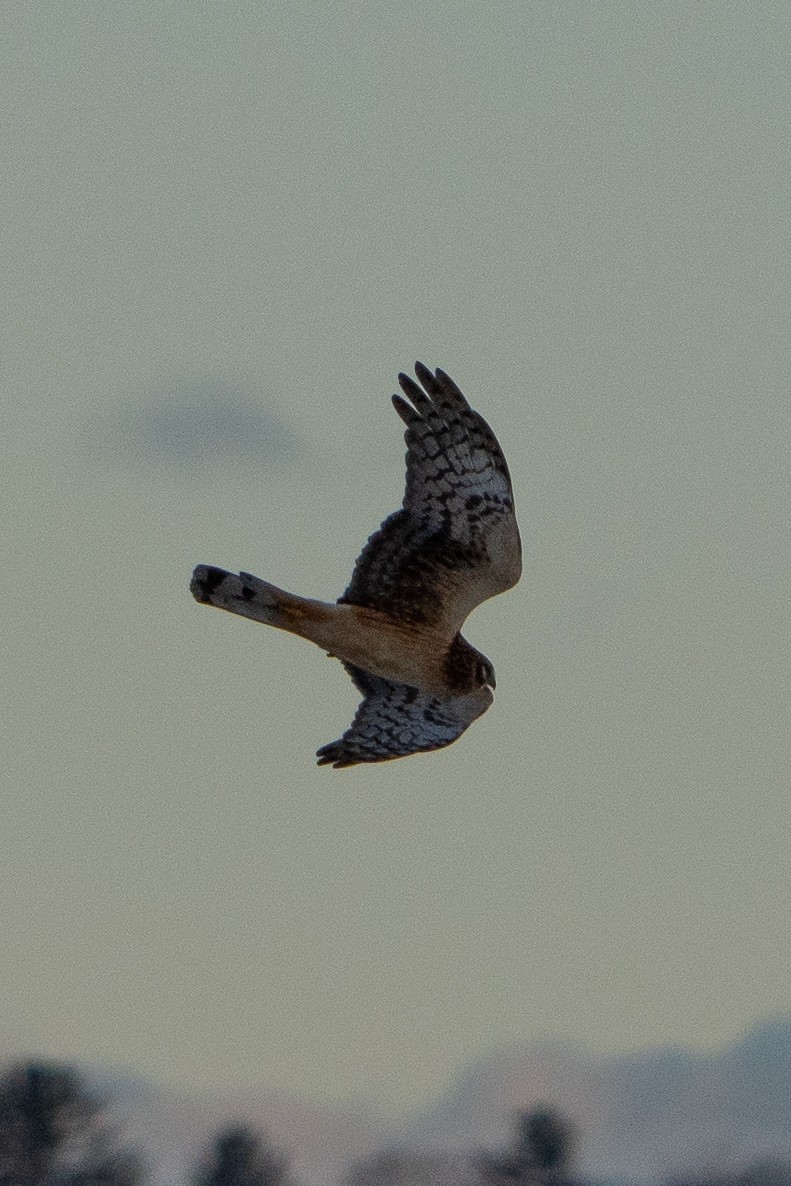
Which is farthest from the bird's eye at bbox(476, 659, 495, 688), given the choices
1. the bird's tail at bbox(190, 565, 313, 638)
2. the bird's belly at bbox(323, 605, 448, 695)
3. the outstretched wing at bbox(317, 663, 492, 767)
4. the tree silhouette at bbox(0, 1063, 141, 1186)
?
the tree silhouette at bbox(0, 1063, 141, 1186)

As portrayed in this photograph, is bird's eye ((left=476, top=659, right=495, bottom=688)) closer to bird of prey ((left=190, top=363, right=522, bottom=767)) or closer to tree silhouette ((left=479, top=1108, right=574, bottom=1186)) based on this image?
bird of prey ((left=190, top=363, right=522, bottom=767))

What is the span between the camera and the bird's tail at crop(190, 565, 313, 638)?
19703 millimetres

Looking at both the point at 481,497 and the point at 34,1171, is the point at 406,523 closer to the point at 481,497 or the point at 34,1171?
the point at 481,497

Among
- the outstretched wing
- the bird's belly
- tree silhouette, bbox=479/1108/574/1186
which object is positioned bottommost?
the bird's belly

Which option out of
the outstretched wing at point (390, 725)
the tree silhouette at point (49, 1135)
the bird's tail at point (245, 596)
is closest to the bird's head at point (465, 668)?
the outstretched wing at point (390, 725)

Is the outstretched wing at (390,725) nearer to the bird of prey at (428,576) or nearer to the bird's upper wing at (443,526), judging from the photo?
the bird of prey at (428,576)

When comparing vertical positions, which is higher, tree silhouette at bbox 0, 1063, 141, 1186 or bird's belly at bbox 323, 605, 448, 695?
tree silhouette at bbox 0, 1063, 141, 1186

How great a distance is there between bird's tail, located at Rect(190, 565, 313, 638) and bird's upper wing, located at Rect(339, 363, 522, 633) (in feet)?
2.22

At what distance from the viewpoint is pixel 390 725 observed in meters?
21.7

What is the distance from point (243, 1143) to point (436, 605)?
38.6 meters

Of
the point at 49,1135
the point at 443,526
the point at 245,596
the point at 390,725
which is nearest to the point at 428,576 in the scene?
the point at 443,526

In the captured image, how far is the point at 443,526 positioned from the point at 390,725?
211 cm

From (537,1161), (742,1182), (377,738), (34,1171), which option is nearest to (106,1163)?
(34,1171)

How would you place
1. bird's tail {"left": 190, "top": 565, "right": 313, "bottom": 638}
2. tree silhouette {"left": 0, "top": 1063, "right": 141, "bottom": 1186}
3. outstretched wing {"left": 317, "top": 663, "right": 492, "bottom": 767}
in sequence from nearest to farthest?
bird's tail {"left": 190, "top": 565, "right": 313, "bottom": 638}, outstretched wing {"left": 317, "top": 663, "right": 492, "bottom": 767}, tree silhouette {"left": 0, "top": 1063, "right": 141, "bottom": 1186}
